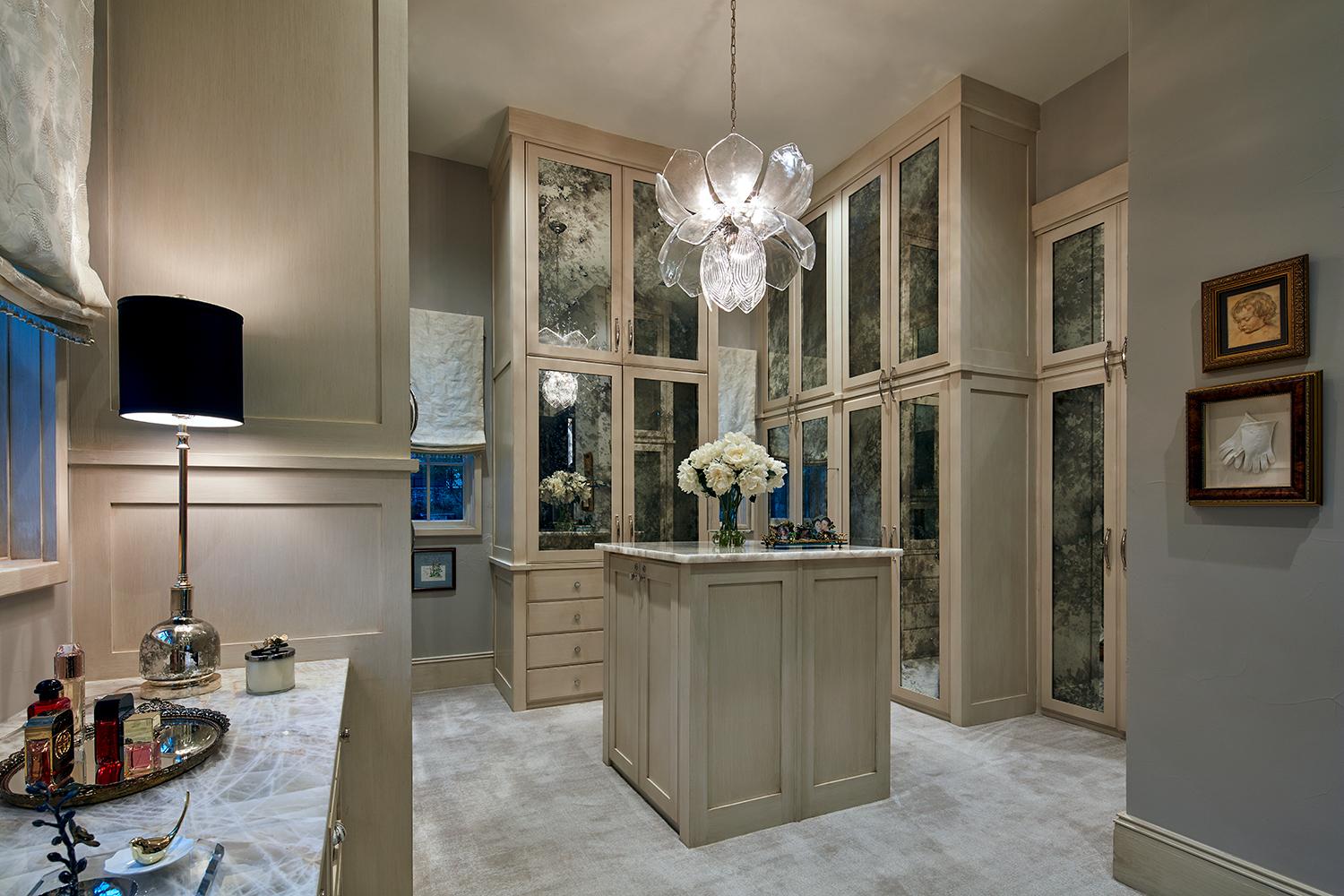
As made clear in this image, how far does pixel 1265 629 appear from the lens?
1.74 m

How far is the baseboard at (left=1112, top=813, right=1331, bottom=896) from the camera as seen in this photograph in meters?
1.72

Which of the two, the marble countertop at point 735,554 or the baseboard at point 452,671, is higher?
the marble countertop at point 735,554

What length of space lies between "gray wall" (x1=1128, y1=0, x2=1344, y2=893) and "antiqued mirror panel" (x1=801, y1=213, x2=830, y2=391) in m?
2.40

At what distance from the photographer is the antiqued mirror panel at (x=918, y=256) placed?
11.9 feet

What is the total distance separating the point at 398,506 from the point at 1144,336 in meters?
2.30

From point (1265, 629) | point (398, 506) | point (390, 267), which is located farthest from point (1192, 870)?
point (390, 267)

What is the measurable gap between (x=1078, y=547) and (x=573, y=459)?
2825 millimetres

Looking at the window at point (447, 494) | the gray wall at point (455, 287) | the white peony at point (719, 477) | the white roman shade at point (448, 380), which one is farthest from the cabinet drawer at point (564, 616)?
the white peony at point (719, 477)

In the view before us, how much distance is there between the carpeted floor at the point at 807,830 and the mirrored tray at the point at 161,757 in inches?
47.9

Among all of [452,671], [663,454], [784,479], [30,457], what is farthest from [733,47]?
[452,671]

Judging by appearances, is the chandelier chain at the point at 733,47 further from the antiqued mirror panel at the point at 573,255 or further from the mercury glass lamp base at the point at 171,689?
the mercury glass lamp base at the point at 171,689

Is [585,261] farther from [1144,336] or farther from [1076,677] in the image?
[1076,677]

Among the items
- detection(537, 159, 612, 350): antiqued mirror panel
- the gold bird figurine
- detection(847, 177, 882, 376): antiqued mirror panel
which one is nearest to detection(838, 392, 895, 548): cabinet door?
detection(847, 177, 882, 376): antiqued mirror panel

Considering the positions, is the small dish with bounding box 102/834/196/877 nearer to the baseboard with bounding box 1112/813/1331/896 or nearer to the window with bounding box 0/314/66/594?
the window with bounding box 0/314/66/594
